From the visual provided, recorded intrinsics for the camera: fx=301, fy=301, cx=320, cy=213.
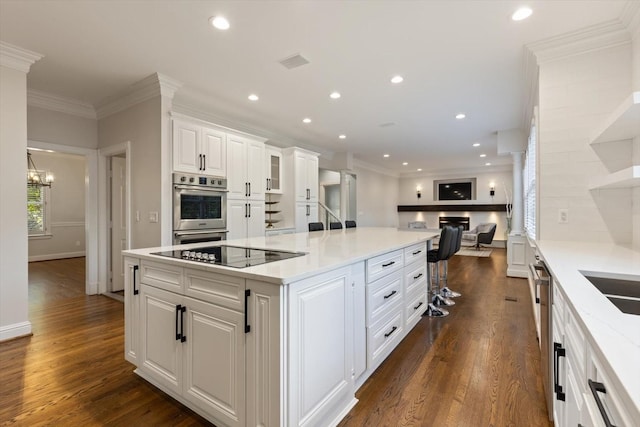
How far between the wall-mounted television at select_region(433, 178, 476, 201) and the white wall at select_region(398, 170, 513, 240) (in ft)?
0.39

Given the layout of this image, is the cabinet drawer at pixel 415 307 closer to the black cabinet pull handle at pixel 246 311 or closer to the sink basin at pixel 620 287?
the sink basin at pixel 620 287

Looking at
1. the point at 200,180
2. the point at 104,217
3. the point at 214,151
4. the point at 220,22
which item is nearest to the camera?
the point at 220,22

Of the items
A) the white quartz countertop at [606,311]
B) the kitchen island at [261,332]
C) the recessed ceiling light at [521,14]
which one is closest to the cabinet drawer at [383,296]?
the kitchen island at [261,332]

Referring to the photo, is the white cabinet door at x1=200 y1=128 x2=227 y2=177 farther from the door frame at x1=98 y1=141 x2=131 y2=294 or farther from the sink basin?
the sink basin

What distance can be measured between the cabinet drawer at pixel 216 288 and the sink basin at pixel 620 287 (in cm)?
163

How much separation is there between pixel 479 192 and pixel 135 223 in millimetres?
10512

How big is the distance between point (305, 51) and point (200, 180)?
2005mm

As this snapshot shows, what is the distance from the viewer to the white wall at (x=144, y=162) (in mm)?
3529

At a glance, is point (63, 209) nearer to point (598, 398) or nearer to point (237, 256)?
point (237, 256)

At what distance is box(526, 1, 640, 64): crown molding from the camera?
222cm

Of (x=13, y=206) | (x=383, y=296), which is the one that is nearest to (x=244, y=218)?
(x=13, y=206)

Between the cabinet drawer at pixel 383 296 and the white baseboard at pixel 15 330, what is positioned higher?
the cabinet drawer at pixel 383 296

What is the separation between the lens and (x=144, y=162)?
12.1 feet

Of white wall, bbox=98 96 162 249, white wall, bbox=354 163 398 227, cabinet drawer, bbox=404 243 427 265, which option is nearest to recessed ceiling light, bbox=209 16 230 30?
white wall, bbox=98 96 162 249
